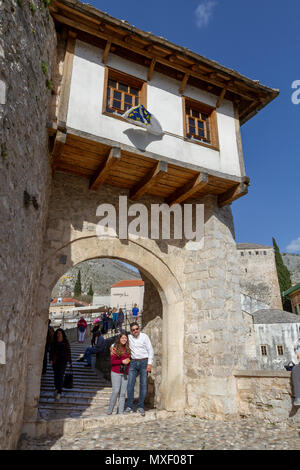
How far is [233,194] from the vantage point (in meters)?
7.23

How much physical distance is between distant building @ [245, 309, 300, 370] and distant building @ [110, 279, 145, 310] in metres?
13.3

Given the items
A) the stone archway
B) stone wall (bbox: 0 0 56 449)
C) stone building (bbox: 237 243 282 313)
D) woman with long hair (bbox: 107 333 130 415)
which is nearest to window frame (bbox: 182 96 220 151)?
the stone archway

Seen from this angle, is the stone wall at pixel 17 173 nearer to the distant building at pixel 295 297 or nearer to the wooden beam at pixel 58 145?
the wooden beam at pixel 58 145

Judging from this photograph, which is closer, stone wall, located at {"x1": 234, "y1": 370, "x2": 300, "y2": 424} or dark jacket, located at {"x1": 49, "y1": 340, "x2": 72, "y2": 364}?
stone wall, located at {"x1": 234, "y1": 370, "x2": 300, "y2": 424}

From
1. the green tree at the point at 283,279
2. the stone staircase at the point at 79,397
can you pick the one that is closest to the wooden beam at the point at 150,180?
the stone staircase at the point at 79,397

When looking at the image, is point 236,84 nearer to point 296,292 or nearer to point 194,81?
point 194,81

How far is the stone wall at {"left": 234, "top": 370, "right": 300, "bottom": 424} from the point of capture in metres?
5.50

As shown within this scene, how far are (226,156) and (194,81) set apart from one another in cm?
194

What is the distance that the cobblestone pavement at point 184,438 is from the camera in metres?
4.31

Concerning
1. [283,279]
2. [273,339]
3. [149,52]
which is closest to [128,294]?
[273,339]

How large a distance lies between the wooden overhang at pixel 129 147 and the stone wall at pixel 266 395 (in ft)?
12.3

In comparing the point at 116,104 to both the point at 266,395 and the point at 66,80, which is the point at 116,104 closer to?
the point at 66,80

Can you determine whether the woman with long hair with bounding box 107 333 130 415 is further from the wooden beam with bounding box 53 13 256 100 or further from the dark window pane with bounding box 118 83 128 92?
the wooden beam with bounding box 53 13 256 100
